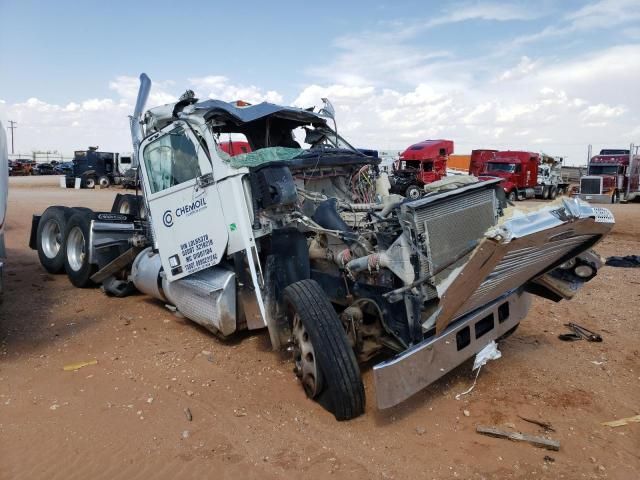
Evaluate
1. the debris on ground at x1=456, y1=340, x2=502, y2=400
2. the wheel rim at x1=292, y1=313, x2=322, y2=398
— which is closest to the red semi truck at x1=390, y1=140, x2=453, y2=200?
the debris on ground at x1=456, y1=340, x2=502, y2=400

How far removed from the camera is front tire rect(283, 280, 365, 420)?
12.2 feet

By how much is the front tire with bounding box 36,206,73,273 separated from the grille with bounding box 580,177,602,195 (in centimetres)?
2463

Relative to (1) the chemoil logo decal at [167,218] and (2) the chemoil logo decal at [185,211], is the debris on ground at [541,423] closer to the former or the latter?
(2) the chemoil logo decal at [185,211]

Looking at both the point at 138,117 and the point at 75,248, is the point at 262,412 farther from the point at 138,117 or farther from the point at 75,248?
the point at 75,248

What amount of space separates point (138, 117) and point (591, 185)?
2534 cm

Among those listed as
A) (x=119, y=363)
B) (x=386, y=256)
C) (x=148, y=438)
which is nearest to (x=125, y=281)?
(x=119, y=363)

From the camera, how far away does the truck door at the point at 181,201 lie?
16.5ft

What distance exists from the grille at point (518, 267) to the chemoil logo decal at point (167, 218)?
10.2 ft

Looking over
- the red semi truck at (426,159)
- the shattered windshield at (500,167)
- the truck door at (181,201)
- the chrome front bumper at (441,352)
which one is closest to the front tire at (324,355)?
the chrome front bumper at (441,352)

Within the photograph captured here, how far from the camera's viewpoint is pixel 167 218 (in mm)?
5562

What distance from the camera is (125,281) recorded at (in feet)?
24.0

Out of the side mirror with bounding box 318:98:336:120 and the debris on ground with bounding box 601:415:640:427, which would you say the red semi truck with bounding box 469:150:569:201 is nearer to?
the side mirror with bounding box 318:98:336:120

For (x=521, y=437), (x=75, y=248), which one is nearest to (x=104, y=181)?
(x=75, y=248)

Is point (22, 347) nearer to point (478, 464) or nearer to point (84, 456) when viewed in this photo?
point (84, 456)
